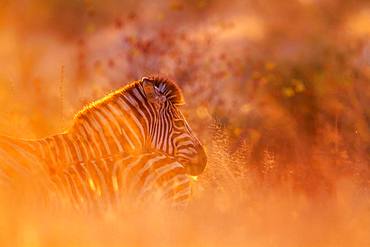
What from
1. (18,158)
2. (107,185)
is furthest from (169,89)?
(107,185)

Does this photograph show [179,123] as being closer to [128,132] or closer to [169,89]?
[169,89]

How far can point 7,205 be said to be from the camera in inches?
217

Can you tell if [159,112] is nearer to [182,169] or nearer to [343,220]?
[182,169]

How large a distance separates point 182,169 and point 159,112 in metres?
1.96

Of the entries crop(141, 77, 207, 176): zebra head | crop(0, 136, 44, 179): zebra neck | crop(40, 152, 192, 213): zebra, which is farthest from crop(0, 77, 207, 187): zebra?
crop(40, 152, 192, 213): zebra

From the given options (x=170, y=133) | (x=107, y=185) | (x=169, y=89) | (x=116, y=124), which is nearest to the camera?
(x=107, y=185)

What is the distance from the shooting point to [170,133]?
9.98 meters

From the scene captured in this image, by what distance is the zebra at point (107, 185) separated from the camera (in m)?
6.49

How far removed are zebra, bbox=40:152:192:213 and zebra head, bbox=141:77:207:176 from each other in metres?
2.32

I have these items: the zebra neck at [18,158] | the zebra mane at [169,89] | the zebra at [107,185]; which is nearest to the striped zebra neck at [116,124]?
the zebra mane at [169,89]

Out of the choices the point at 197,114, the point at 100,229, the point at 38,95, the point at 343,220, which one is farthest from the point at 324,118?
the point at 100,229

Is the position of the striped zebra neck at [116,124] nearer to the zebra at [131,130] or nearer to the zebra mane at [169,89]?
the zebra at [131,130]

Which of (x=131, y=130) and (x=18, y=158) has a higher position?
(x=131, y=130)

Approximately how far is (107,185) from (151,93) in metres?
3.40
